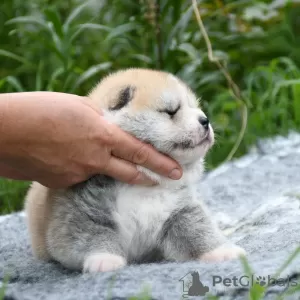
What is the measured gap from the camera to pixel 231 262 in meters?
1.73

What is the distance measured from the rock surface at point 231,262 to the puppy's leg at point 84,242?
0.15 feet

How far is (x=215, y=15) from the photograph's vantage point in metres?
4.45

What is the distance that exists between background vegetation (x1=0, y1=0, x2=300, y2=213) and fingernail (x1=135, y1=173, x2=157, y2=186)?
4.35ft

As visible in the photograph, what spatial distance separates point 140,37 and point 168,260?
2.25m

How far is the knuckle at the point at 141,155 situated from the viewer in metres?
1.85

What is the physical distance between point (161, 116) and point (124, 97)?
0.41ft

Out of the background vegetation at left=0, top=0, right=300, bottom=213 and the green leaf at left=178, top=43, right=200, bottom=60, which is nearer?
the background vegetation at left=0, top=0, right=300, bottom=213

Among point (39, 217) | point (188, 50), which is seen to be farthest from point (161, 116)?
point (188, 50)

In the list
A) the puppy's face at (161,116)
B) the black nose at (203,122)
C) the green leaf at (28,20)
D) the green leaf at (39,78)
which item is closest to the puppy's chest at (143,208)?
the puppy's face at (161,116)

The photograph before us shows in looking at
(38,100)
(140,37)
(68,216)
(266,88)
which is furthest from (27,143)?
(266,88)

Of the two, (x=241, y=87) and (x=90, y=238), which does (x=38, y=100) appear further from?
(x=241, y=87)

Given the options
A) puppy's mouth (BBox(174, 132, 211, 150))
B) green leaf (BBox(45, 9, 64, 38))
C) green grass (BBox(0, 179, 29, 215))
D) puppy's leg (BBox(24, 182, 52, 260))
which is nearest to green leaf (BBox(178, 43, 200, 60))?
green leaf (BBox(45, 9, 64, 38))

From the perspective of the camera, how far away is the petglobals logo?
1.51 m

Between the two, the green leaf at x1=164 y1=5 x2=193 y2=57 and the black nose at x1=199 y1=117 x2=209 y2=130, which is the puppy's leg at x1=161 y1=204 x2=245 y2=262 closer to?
the black nose at x1=199 y1=117 x2=209 y2=130
